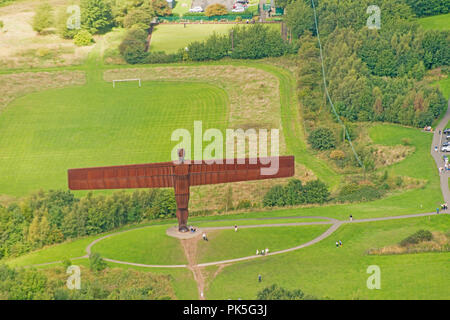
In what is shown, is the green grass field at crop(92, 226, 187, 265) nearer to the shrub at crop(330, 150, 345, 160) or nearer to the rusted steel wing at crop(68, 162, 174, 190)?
the rusted steel wing at crop(68, 162, 174, 190)

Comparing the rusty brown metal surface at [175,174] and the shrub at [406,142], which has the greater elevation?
the rusty brown metal surface at [175,174]

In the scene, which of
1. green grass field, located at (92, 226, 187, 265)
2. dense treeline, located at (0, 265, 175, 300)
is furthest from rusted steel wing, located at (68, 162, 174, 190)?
dense treeline, located at (0, 265, 175, 300)

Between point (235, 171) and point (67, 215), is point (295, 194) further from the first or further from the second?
point (67, 215)

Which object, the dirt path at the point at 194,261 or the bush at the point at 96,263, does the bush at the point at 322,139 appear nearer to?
the dirt path at the point at 194,261

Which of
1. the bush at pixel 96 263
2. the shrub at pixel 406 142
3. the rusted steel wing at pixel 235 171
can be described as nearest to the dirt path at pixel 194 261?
the bush at pixel 96 263
